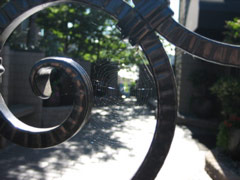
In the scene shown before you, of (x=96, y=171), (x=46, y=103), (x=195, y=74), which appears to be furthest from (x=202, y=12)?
(x=96, y=171)

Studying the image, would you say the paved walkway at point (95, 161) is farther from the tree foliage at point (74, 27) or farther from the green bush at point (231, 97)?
the tree foliage at point (74, 27)

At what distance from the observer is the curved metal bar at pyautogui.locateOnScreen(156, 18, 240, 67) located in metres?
1.20

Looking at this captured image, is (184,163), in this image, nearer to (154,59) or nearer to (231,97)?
(231,97)

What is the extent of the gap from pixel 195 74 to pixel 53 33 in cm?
696

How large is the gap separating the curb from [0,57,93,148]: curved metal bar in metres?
2.72

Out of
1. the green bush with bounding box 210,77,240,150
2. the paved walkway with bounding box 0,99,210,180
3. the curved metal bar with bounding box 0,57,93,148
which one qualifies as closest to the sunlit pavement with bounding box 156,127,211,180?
the paved walkway with bounding box 0,99,210,180

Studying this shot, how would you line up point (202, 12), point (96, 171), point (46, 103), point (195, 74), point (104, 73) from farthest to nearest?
point (195, 74) → point (202, 12) → point (46, 103) → point (96, 171) → point (104, 73)

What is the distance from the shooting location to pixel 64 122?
1.22 m

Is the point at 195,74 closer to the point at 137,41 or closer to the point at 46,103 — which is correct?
the point at 46,103

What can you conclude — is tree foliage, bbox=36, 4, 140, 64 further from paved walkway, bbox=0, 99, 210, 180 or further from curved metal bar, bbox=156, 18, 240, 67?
curved metal bar, bbox=156, 18, 240, 67

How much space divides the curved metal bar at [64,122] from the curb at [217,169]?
272cm

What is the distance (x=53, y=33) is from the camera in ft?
38.3

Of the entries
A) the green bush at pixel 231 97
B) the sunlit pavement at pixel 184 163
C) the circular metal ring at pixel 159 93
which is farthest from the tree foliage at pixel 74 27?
the circular metal ring at pixel 159 93

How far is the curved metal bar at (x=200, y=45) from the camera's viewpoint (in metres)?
1.20
